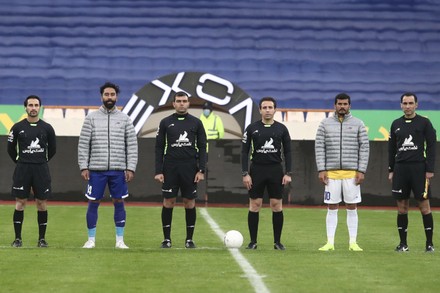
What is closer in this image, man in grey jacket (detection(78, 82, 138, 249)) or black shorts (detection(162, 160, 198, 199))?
man in grey jacket (detection(78, 82, 138, 249))

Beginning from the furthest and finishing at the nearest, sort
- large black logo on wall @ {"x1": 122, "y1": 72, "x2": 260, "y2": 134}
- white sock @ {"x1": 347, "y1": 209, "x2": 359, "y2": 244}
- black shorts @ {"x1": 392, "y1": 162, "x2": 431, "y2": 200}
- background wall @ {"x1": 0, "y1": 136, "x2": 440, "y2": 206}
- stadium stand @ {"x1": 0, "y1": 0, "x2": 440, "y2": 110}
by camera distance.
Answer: stadium stand @ {"x1": 0, "y1": 0, "x2": 440, "y2": 110} → large black logo on wall @ {"x1": 122, "y1": 72, "x2": 260, "y2": 134} → background wall @ {"x1": 0, "y1": 136, "x2": 440, "y2": 206} → white sock @ {"x1": 347, "y1": 209, "x2": 359, "y2": 244} → black shorts @ {"x1": 392, "y1": 162, "x2": 431, "y2": 200}

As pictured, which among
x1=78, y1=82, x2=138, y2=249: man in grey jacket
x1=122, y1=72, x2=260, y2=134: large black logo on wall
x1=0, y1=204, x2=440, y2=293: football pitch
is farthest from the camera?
x1=122, y1=72, x2=260, y2=134: large black logo on wall

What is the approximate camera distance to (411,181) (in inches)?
549

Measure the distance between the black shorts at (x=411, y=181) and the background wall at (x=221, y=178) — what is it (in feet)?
33.4

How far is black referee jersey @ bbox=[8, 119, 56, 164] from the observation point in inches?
545

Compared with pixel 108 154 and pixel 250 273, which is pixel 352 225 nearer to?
pixel 108 154

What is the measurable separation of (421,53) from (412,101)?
20.5 meters

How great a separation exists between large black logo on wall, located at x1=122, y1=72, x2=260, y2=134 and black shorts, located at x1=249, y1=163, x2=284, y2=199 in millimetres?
15679

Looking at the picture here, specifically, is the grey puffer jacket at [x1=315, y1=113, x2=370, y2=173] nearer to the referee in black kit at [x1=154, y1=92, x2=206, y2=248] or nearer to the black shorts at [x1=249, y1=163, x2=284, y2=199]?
the black shorts at [x1=249, y1=163, x2=284, y2=199]

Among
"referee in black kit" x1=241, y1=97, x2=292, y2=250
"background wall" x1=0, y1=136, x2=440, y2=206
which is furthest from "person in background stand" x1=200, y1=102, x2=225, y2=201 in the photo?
"referee in black kit" x1=241, y1=97, x2=292, y2=250

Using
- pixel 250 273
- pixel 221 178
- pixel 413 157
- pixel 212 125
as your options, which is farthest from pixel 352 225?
pixel 212 125

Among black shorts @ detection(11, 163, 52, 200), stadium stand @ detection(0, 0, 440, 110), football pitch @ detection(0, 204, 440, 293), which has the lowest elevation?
football pitch @ detection(0, 204, 440, 293)

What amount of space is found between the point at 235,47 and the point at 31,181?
20222mm

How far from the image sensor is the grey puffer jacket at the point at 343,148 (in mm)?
13906
